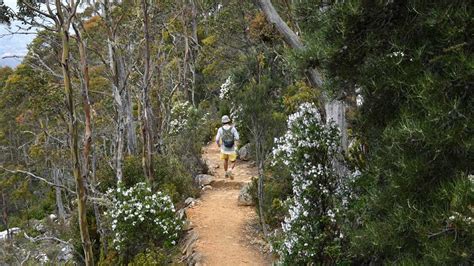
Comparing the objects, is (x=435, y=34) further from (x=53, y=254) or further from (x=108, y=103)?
(x=53, y=254)

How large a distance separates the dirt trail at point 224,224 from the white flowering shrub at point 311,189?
2.42 metres

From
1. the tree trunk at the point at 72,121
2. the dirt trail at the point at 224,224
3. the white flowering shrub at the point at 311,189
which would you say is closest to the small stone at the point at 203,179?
the dirt trail at the point at 224,224

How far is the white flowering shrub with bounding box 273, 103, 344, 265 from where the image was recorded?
4.66 m

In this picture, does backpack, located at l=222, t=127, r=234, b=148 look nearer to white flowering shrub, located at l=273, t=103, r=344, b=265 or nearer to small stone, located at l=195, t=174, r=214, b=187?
small stone, located at l=195, t=174, r=214, b=187

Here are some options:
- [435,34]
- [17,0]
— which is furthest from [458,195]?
[17,0]

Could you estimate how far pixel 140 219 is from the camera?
6902mm

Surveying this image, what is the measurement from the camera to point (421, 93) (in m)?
2.65

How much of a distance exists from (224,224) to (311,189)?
14.2 feet

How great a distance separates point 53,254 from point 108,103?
602 centimetres

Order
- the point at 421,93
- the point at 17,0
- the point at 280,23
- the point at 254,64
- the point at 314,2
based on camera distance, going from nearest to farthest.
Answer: the point at 421,93 → the point at 314,2 → the point at 280,23 → the point at 17,0 → the point at 254,64

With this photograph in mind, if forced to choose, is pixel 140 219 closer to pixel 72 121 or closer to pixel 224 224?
pixel 72 121

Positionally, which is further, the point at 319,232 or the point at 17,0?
the point at 17,0

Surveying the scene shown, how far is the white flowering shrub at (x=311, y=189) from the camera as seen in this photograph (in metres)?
4.66

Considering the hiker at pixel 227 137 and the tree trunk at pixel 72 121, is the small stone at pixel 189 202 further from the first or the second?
the tree trunk at pixel 72 121
